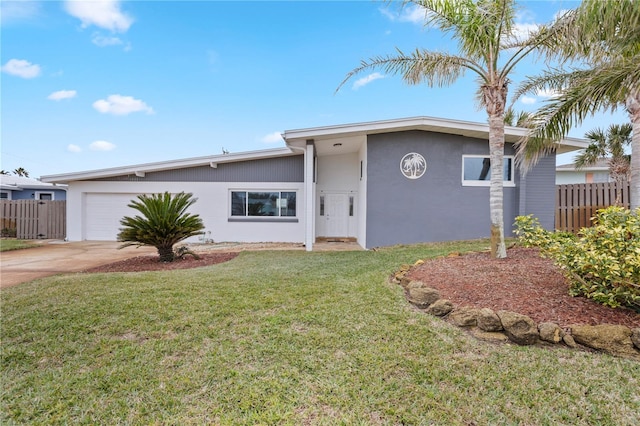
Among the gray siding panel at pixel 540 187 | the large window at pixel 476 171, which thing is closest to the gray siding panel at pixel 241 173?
the large window at pixel 476 171

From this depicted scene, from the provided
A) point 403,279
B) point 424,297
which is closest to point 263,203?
point 403,279

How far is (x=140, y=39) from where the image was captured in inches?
400

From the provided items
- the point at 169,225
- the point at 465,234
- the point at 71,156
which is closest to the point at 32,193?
the point at 71,156

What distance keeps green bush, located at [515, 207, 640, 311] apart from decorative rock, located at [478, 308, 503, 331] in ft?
3.83

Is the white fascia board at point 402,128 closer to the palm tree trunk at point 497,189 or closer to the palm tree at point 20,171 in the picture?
the palm tree trunk at point 497,189

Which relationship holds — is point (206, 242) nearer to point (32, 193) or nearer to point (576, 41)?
point (576, 41)

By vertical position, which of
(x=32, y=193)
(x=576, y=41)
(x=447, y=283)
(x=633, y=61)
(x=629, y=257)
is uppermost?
(x=576, y=41)

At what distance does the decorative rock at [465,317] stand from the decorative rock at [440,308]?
0.30 ft

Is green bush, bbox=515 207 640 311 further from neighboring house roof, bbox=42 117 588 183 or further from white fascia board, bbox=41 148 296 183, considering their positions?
white fascia board, bbox=41 148 296 183

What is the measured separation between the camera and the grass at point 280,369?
2.18 m

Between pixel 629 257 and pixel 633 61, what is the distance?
4208 millimetres

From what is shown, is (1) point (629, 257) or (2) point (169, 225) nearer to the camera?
(1) point (629, 257)

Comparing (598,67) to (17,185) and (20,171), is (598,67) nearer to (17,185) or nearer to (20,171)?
(17,185)

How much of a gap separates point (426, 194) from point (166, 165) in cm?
1013
